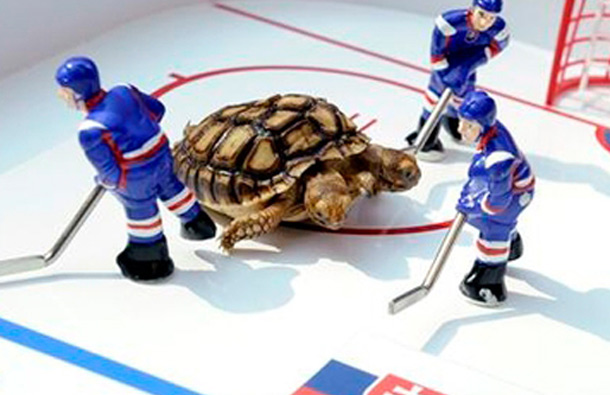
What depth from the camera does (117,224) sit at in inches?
60.1

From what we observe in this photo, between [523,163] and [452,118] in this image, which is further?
[452,118]

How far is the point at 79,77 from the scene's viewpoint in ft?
4.09

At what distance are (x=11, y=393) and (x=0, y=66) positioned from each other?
1008 millimetres

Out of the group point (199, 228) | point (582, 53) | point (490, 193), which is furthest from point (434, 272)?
point (582, 53)

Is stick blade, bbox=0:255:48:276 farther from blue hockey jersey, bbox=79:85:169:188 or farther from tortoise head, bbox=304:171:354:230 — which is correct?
tortoise head, bbox=304:171:354:230

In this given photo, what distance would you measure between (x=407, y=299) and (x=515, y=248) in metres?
0.21

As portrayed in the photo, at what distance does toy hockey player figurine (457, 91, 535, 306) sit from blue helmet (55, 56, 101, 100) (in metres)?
0.47

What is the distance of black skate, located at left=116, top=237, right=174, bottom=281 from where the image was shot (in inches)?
53.8

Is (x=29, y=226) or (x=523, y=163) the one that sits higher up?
(x=523, y=163)

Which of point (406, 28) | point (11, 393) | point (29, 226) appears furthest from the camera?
point (406, 28)

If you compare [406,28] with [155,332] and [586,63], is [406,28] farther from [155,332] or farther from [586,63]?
[155,332]

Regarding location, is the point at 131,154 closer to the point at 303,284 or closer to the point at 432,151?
the point at 303,284

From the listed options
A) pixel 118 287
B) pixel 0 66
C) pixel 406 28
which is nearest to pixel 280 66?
pixel 406 28

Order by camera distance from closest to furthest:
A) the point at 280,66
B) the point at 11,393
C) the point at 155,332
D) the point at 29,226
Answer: the point at 11,393 < the point at 155,332 < the point at 29,226 < the point at 280,66
